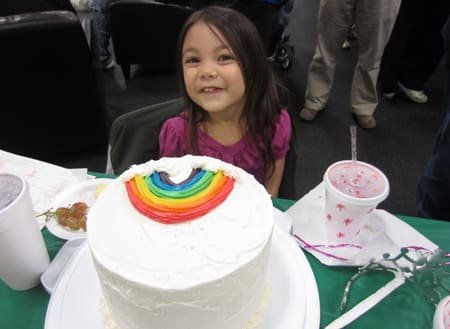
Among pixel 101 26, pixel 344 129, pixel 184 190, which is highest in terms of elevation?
pixel 184 190

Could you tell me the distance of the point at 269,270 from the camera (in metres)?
0.84

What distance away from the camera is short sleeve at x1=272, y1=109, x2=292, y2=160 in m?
1.28

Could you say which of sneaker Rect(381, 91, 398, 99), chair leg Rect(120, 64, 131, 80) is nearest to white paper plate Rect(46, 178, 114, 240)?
chair leg Rect(120, 64, 131, 80)

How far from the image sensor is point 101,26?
321 centimetres

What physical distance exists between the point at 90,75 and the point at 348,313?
1.87m

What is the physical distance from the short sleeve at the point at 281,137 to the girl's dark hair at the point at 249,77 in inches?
0.7

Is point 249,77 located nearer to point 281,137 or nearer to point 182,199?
point 281,137

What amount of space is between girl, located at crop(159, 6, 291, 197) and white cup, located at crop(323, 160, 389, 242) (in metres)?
0.38

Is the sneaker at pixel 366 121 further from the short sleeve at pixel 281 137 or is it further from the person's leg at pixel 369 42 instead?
the short sleeve at pixel 281 137

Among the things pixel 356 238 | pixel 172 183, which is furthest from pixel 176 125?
pixel 356 238

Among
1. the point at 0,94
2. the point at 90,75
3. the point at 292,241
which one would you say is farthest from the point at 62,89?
the point at 292,241

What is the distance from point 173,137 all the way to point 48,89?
3.95 ft

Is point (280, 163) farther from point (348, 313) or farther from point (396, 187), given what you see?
point (396, 187)

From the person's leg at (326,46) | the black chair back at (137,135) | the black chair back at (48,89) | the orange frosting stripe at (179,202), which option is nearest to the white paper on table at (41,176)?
the black chair back at (137,135)
